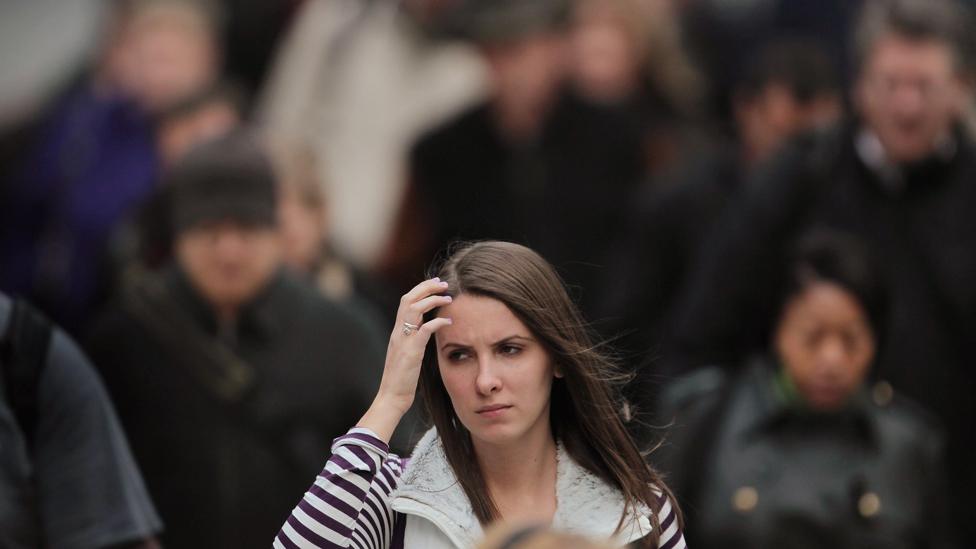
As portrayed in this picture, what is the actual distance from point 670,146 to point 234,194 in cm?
422

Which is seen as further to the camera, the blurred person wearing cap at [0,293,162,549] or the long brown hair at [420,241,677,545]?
the blurred person wearing cap at [0,293,162,549]

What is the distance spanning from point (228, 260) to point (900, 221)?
2476 millimetres

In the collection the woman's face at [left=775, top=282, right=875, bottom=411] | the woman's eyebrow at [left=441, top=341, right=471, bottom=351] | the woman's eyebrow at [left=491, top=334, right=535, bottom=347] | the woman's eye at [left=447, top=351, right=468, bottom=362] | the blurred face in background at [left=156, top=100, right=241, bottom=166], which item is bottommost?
the woman's face at [left=775, top=282, right=875, bottom=411]

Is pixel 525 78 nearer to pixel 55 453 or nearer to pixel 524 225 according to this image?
pixel 524 225

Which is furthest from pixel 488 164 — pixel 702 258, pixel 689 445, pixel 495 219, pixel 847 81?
pixel 689 445

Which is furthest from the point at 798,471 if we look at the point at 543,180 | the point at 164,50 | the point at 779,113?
the point at 164,50

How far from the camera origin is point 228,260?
7.54m

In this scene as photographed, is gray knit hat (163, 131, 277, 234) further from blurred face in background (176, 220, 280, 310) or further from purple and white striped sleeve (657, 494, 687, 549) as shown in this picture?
purple and white striped sleeve (657, 494, 687, 549)

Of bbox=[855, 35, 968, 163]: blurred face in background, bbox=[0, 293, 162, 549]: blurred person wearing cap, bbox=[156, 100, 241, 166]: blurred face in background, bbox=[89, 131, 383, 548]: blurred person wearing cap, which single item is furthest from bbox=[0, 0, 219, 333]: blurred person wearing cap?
bbox=[0, 293, 162, 549]: blurred person wearing cap

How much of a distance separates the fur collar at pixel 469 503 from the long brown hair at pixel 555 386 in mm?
23

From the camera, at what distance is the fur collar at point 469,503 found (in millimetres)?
4484

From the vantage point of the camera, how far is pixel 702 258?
8336 mm

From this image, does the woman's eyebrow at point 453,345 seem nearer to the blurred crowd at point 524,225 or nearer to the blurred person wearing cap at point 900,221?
the blurred crowd at point 524,225

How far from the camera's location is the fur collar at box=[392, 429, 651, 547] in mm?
4484
